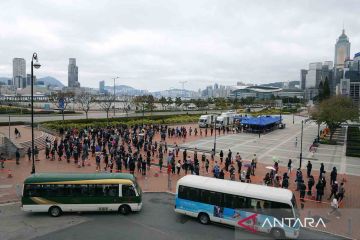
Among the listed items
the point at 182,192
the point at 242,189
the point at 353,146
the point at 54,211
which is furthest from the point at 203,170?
the point at 353,146

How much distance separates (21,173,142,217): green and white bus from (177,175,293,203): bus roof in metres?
2.92

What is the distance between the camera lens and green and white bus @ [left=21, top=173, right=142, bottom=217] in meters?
15.9

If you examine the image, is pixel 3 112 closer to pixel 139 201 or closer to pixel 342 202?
pixel 139 201

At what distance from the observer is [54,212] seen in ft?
52.8

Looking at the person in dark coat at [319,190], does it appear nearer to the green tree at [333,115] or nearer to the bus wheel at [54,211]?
the bus wheel at [54,211]

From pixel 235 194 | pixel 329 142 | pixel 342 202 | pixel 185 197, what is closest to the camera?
pixel 235 194

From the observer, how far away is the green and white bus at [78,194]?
15906 millimetres

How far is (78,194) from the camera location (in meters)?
16.1

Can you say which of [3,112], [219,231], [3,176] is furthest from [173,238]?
[3,112]

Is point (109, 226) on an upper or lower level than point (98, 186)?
lower

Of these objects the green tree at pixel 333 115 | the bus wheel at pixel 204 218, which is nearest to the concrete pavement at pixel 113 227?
the bus wheel at pixel 204 218

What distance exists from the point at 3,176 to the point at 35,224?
966cm

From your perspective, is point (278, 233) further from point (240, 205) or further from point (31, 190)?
point (31, 190)

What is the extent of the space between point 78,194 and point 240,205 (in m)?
7.86
